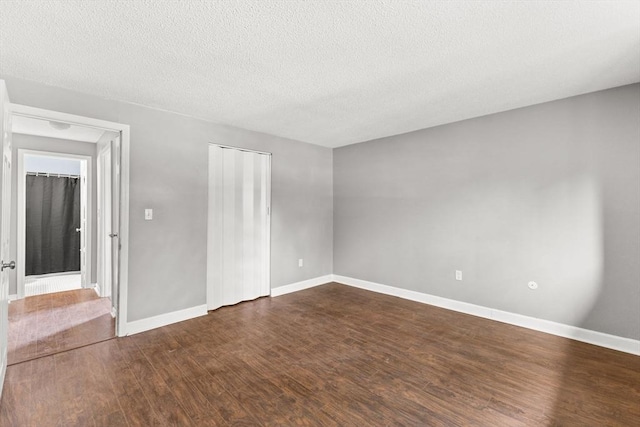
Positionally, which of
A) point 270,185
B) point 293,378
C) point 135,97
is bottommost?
point 293,378

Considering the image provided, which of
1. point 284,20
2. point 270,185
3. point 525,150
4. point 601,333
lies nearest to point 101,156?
point 270,185

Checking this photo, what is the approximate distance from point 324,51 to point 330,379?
245 cm

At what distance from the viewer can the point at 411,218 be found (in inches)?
168

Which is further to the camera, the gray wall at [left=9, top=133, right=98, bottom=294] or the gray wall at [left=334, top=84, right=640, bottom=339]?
the gray wall at [left=9, top=133, right=98, bottom=294]

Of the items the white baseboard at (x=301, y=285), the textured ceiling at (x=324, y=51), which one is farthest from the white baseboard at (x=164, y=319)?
the textured ceiling at (x=324, y=51)

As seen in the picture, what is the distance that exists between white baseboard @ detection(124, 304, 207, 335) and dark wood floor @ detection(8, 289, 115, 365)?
0.21 meters

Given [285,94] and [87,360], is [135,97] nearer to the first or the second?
[285,94]

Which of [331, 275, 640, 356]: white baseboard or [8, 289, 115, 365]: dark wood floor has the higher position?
[331, 275, 640, 356]: white baseboard

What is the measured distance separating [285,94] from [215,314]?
274 cm

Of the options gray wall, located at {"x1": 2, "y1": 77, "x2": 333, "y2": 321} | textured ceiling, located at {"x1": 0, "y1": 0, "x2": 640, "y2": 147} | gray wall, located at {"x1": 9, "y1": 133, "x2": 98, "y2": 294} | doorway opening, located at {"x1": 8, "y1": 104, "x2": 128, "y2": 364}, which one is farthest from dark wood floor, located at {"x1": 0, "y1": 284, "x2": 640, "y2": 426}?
gray wall, located at {"x1": 9, "y1": 133, "x2": 98, "y2": 294}

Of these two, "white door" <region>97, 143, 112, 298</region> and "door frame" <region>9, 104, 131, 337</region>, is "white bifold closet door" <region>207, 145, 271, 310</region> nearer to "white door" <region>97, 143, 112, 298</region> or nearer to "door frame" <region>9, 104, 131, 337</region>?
"door frame" <region>9, 104, 131, 337</region>

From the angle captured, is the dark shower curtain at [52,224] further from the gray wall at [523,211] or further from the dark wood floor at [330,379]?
the gray wall at [523,211]

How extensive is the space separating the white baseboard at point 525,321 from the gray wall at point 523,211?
0.06 metres

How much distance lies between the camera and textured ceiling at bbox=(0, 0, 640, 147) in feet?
5.50
